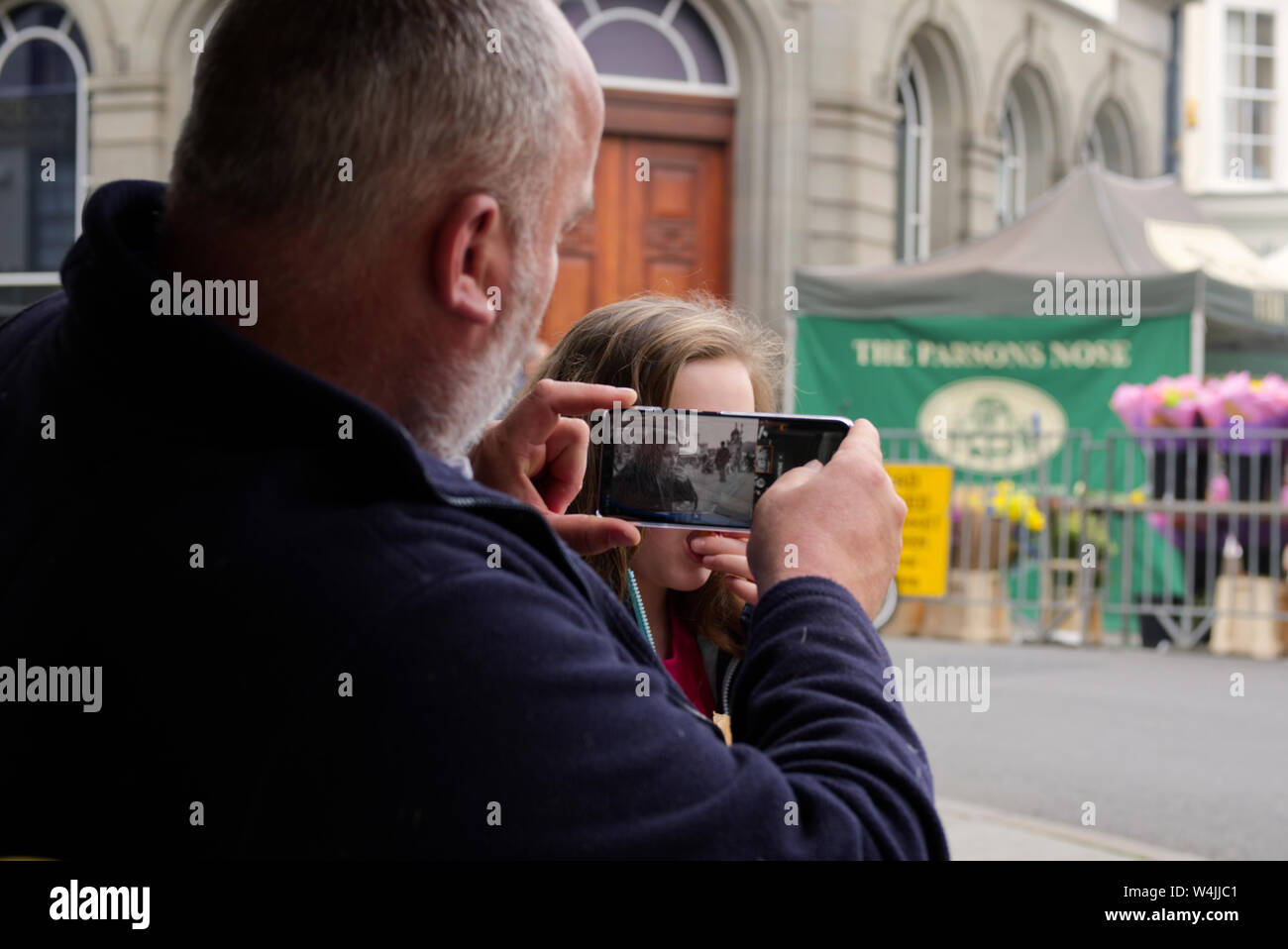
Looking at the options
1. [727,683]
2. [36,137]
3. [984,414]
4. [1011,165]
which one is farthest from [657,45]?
[727,683]

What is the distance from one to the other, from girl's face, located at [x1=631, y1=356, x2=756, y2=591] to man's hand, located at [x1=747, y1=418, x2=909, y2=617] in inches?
28.2

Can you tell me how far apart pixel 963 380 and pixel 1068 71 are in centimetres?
761

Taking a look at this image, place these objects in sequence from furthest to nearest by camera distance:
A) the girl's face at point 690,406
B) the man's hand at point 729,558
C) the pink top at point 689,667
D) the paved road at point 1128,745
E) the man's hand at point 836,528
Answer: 1. the paved road at point 1128,745
2. the pink top at point 689,667
3. the girl's face at point 690,406
4. the man's hand at point 729,558
5. the man's hand at point 836,528

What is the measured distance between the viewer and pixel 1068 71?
18.0 metres

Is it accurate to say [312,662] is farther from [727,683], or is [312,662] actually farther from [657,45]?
[657,45]

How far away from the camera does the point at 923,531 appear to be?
7.95m

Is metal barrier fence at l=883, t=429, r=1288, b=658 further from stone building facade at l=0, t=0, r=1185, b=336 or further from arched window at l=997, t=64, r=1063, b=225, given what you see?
arched window at l=997, t=64, r=1063, b=225

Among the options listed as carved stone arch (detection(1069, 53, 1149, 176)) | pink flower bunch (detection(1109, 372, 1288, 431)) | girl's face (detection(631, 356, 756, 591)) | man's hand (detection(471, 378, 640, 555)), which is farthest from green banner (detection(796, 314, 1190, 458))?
man's hand (detection(471, 378, 640, 555))

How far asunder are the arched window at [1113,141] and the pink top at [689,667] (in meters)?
18.6

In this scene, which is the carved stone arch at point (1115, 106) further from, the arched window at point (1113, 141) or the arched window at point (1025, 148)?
the arched window at point (1025, 148)

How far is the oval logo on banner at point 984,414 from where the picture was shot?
1107 cm

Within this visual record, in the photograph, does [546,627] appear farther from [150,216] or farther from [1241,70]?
[1241,70]

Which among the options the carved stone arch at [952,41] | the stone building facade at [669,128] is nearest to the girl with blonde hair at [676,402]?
the stone building facade at [669,128]

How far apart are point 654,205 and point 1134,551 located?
571 cm
